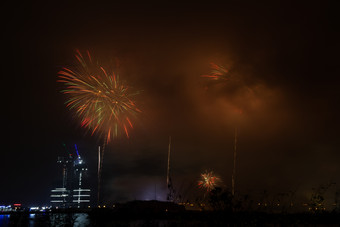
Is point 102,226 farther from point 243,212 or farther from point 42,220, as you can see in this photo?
point 243,212

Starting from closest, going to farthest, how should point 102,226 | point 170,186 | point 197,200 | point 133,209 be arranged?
point 170,186
point 197,200
point 102,226
point 133,209

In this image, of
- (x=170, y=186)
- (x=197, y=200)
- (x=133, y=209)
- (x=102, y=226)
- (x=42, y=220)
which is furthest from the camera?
(x=133, y=209)

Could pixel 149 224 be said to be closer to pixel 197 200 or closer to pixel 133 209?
pixel 197 200

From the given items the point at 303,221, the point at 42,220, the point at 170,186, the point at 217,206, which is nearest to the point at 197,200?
the point at 217,206

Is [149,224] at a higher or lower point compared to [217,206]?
lower

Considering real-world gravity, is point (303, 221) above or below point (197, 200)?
below

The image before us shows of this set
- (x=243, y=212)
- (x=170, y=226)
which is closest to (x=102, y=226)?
(x=170, y=226)

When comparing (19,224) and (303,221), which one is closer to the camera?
(303,221)

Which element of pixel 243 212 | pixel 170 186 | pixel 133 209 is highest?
pixel 170 186

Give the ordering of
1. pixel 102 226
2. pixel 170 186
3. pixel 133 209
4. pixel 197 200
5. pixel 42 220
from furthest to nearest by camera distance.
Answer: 1. pixel 133 209
2. pixel 102 226
3. pixel 42 220
4. pixel 197 200
5. pixel 170 186
